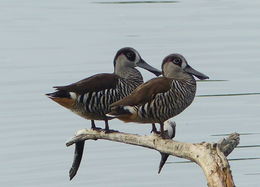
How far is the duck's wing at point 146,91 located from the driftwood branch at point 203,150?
12.0 inches

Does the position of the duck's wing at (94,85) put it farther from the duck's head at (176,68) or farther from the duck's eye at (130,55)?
the duck's head at (176,68)

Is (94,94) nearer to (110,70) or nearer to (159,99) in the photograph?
(159,99)

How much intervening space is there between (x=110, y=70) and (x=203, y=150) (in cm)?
1055

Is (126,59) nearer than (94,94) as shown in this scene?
No

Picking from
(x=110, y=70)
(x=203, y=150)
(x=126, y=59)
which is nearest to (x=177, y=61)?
(x=126, y=59)

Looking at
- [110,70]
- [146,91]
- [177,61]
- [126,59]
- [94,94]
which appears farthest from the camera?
[110,70]

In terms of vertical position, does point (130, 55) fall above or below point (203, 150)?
above

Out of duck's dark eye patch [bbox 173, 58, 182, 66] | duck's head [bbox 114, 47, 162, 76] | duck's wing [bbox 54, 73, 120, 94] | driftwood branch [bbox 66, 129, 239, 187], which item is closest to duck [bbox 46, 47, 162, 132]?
duck's wing [bbox 54, 73, 120, 94]

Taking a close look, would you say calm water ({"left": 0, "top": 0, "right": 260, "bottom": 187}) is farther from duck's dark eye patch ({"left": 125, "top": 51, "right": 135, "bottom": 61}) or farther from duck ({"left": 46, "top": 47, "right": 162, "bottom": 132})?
duck ({"left": 46, "top": 47, "right": 162, "bottom": 132})

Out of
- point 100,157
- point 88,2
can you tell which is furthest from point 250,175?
point 88,2

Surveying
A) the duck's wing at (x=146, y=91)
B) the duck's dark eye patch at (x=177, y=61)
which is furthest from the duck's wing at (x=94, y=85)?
the duck's dark eye patch at (x=177, y=61)

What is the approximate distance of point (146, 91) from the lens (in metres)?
12.1

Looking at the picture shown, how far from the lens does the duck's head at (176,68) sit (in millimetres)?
12359

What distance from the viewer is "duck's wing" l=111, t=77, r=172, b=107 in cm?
1185
